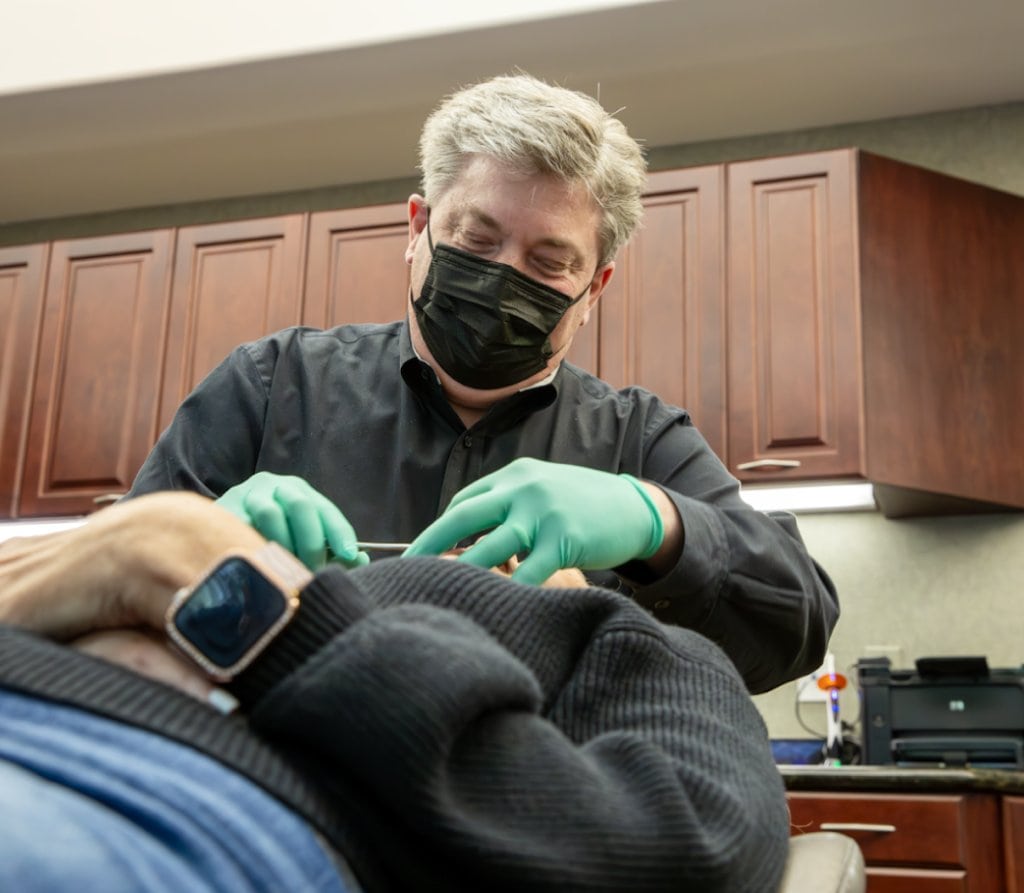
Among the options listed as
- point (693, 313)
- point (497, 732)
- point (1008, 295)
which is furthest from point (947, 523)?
point (497, 732)

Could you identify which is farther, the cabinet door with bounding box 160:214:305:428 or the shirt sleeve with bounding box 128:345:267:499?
the cabinet door with bounding box 160:214:305:428

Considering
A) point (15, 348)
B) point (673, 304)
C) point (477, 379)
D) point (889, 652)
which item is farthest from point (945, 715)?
point (15, 348)

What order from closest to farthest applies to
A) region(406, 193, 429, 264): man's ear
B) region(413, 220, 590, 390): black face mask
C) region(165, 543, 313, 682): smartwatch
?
1. region(165, 543, 313, 682): smartwatch
2. region(413, 220, 590, 390): black face mask
3. region(406, 193, 429, 264): man's ear

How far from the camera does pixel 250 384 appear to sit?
1566 mm

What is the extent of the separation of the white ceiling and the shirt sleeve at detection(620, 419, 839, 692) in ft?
7.11

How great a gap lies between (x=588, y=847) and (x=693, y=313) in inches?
109

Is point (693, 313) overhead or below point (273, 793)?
overhead

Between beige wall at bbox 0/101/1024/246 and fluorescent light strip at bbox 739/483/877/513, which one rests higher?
beige wall at bbox 0/101/1024/246

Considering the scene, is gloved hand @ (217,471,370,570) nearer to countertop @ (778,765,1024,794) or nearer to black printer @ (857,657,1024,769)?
countertop @ (778,765,1024,794)

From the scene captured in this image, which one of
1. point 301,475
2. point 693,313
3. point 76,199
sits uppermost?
point 76,199

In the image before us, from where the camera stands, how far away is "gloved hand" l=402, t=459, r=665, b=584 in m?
1.06

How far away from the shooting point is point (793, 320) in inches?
122

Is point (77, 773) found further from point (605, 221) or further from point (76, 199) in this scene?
point (76, 199)

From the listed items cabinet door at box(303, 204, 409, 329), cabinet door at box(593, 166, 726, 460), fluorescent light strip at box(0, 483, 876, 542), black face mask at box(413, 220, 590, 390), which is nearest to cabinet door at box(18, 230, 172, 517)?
fluorescent light strip at box(0, 483, 876, 542)
